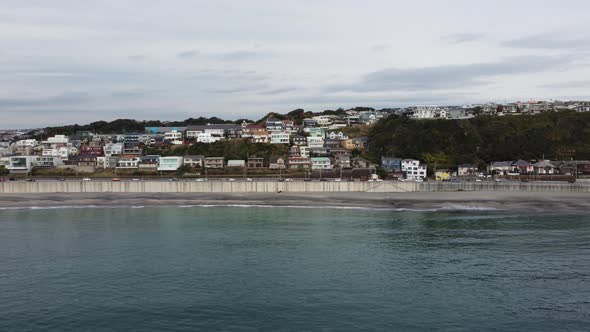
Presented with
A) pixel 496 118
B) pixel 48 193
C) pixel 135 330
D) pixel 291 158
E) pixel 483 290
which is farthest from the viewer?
pixel 496 118

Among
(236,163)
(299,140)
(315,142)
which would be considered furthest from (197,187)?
(315,142)

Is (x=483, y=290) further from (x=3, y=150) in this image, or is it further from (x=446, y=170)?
(x=3, y=150)

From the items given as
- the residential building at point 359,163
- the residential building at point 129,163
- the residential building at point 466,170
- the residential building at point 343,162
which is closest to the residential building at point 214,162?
the residential building at point 129,163

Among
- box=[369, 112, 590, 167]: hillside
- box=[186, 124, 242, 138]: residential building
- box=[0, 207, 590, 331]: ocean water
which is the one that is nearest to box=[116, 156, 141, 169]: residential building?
box=[186, 124, 242, 138]: residential building

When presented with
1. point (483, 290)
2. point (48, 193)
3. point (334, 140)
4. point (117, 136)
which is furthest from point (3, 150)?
point (483, 290)

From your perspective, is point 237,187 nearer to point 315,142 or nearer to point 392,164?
point 392,164
